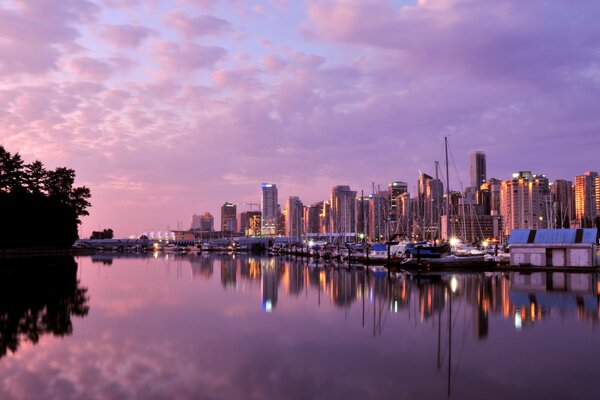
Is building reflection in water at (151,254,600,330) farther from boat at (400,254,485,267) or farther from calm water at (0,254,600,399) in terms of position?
boat at (400,254,485,267)

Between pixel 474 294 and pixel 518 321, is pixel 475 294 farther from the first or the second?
pixel 518 321

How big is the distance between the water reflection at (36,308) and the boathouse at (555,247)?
5439cm

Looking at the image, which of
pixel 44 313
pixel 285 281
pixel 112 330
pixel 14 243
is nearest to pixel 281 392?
pixel 112 330

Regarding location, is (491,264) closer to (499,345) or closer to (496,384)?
(499,345)

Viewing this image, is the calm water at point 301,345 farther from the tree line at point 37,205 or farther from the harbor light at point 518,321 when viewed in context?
the tree line at point 37,205

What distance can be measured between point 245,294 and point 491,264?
44228mm

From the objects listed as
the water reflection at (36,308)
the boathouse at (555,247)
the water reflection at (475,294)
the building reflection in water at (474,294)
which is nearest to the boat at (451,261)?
the boathouse at (555,247)

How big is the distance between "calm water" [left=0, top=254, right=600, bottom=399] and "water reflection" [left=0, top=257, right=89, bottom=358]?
12 centimetres

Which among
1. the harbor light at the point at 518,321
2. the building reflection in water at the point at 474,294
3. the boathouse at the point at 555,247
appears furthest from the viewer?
the boathouse at the point at 555,247

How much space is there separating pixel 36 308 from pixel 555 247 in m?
61.2

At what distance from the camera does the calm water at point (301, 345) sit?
18.2 meters

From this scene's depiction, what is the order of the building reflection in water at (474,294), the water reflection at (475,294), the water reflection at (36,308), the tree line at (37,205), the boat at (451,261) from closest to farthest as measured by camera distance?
the water reflection at (36,308) < the building reflection in water at (474,294) < the water reflection at (475,294) < the boat at (451,261) < the tree line at (37,205)

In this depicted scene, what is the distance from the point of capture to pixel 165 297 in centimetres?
4594

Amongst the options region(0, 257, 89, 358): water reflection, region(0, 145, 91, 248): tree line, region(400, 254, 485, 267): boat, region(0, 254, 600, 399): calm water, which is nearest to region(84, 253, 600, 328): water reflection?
region(0, 254, 600, 399): calm water
